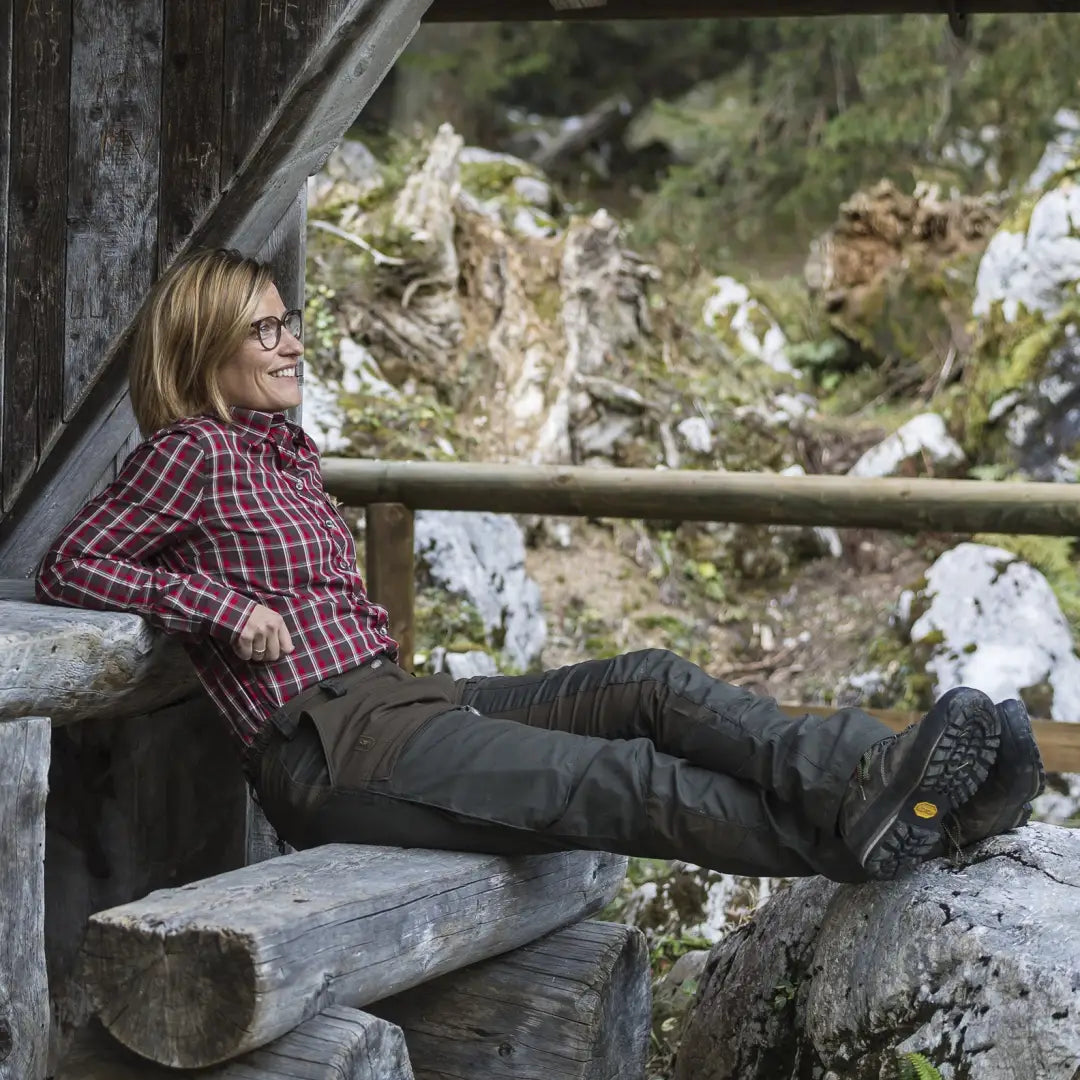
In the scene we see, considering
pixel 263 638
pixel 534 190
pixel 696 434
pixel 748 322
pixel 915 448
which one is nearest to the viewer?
pixel 263 638

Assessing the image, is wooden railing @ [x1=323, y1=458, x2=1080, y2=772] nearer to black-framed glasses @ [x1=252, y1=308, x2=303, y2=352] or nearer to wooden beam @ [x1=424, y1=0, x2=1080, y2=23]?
wooden beam @ [x1=424, y1=0, x2=1080, y2=23]

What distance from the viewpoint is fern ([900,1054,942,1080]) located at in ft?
7.26

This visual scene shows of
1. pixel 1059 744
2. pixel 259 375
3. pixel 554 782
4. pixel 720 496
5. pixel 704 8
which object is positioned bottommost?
pixel 1059 744

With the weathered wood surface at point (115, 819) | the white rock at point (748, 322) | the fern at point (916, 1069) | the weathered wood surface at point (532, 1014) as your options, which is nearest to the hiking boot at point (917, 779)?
the fern at point (916, 1069)

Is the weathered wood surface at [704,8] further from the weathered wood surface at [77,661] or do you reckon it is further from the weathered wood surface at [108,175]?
the weathered wood surface at [77,661]

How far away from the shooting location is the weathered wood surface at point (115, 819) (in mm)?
3055

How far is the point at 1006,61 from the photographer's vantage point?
389 inches

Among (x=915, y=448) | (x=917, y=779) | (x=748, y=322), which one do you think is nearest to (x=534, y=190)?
(x=748, y=322)

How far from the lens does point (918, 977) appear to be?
237cm

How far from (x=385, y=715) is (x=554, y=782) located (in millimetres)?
364

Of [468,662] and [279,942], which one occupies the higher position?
[279,942]

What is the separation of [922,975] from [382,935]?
0.94 metres

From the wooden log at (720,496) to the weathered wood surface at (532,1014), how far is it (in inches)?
68.0

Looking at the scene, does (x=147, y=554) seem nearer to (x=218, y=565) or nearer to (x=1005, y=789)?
(x=218, y=565)
